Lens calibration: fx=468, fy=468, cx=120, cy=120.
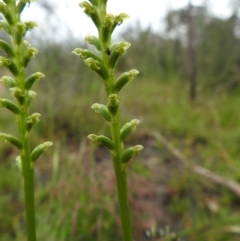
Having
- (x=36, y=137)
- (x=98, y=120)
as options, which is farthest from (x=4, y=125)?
(x=98, y=120)

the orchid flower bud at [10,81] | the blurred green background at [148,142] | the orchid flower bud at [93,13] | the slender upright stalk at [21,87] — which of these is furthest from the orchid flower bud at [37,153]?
the blurred green background at [148,142]

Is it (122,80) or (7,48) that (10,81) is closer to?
(7,48)

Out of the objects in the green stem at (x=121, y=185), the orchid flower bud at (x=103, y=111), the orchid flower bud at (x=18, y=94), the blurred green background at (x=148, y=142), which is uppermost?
the blurred green background at (x=148, y=142)

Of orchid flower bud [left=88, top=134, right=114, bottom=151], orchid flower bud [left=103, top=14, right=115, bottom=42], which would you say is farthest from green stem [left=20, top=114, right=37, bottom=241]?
orchid flower bud [left=103, top=14, right=115, bottom=42]

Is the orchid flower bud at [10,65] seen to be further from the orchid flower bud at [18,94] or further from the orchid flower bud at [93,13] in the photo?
the orchid flower bud at [93,13]

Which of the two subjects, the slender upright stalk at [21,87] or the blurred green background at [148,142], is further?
the blurred green background at [148,142]
